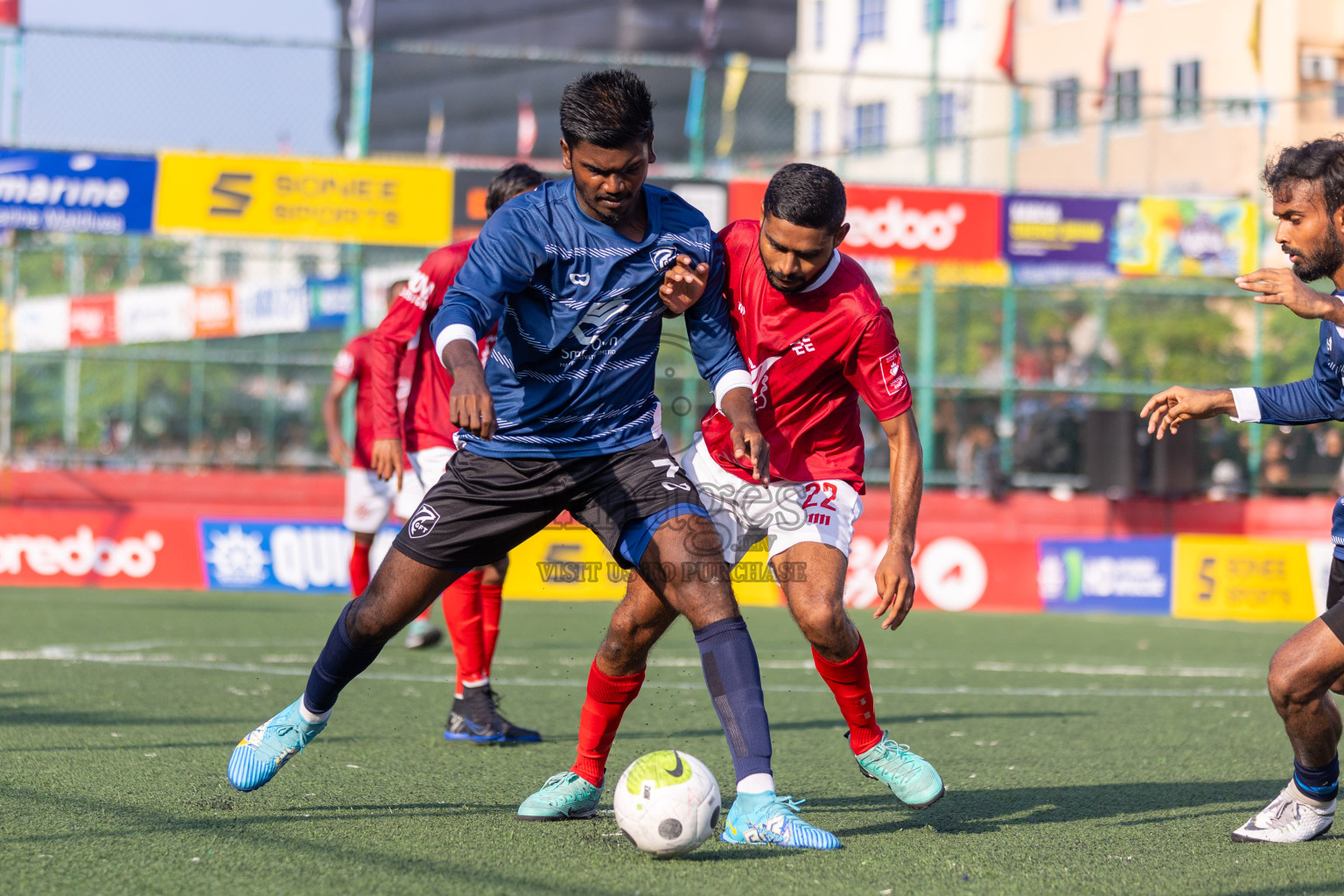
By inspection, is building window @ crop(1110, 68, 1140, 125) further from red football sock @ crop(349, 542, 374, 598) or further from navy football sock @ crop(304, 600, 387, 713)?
navy football sock @ crop(304, 600, 387, 713)

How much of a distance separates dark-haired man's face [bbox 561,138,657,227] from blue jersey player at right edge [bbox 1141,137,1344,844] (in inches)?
64.2

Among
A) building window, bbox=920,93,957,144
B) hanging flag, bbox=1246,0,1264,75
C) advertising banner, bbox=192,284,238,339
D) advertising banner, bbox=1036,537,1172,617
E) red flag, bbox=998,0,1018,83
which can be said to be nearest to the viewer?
advertising banner, bbox=1036,537,1172,617

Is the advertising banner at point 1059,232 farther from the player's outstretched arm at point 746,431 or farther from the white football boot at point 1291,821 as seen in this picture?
the player's outstretched arm at point 746,431

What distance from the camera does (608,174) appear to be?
4141mm

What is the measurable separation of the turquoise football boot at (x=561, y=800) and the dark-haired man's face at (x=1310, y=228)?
267 centimetres

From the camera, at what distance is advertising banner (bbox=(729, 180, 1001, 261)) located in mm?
15367

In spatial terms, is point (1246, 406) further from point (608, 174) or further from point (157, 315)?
point (157, 315)

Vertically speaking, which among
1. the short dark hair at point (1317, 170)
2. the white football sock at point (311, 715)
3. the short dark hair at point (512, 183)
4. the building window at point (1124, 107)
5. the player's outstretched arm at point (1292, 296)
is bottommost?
the white football sock at point (311, 715)

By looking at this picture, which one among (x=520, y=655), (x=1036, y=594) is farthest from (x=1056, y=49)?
(x=520, y=655)

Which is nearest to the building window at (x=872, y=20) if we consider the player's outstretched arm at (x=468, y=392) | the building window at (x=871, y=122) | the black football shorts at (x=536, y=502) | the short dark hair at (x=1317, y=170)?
the building window at (x=871, y=122)

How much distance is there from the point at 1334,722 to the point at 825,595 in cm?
157

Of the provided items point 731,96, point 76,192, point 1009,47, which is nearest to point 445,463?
point 76,192

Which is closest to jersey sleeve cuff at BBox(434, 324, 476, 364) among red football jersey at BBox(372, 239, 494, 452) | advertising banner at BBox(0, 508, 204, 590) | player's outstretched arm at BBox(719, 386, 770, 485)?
player's outstretched arm at BBox(719, 386, 770, 485)

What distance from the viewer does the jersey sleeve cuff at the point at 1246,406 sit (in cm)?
462
